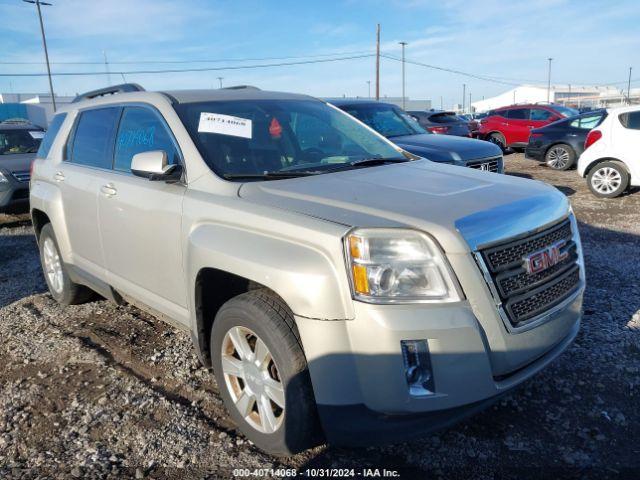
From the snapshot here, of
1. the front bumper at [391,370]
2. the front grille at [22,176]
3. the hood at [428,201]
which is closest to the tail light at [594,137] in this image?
the hood at [428,201]

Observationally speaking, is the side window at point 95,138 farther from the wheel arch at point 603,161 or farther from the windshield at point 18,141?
the wheel arch at point 603,161

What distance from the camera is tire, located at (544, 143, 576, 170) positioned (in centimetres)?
1227

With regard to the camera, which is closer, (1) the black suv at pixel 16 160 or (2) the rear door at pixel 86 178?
(2) the rear door at pixel 86 178

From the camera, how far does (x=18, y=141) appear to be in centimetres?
989

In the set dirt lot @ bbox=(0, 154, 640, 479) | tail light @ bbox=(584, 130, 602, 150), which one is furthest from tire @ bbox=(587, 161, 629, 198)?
dirt lot @ bbox=(0, 154, 640, 479)

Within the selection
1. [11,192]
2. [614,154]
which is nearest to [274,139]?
[11,192]

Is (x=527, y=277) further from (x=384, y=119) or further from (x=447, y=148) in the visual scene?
(x=384, y=119)

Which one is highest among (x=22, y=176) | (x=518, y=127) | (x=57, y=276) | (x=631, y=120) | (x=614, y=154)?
(x=631, y=120)

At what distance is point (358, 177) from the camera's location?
298 centimetres

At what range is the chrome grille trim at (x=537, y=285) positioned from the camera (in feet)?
7.32

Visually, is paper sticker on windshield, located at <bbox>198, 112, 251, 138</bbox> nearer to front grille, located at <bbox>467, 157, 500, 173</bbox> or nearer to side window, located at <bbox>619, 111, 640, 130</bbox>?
front grille, located at <bbox>467, 157, 500, 173</bbox>

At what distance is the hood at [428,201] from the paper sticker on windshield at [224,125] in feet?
1.80

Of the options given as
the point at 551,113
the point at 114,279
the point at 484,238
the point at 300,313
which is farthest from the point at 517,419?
the point at 551,113

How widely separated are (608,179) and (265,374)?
8.65m
